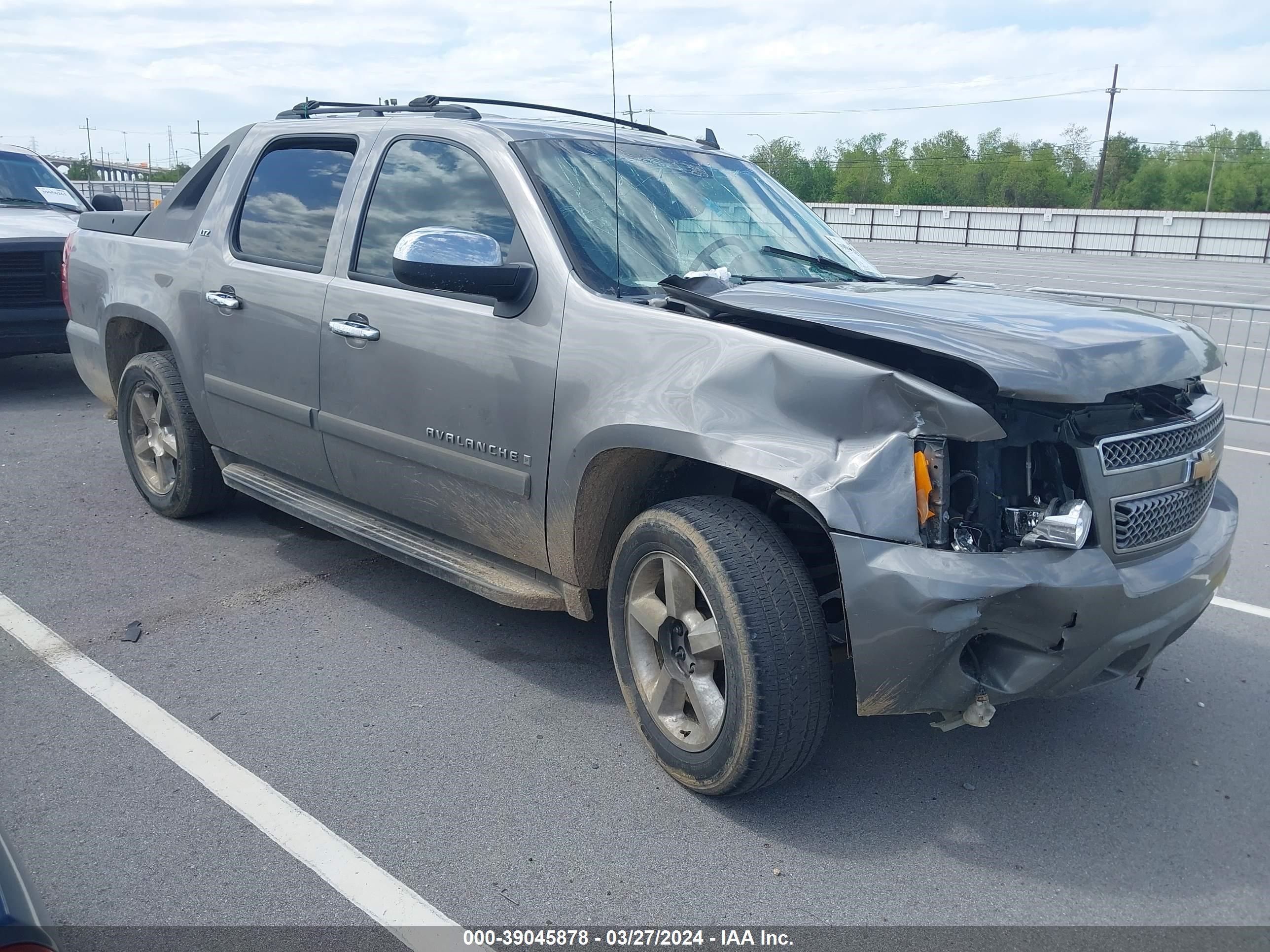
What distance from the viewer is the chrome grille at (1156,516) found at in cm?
280

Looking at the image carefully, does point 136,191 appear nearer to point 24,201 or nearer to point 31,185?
point 31,185

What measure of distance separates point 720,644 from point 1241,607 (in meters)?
2.98

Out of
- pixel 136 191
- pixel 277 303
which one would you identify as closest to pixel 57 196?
pixel 277 303

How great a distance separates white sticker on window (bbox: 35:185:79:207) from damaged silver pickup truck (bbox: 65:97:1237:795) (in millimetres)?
6241

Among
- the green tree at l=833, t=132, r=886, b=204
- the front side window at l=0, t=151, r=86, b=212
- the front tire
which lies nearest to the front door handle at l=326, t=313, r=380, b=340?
the front tire

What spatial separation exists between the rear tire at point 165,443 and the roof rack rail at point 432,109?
1410mm

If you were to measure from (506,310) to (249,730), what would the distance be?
1616 mm

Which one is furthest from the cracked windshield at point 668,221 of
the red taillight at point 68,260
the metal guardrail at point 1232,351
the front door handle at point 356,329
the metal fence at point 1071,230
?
the metal fence at point 1071,230

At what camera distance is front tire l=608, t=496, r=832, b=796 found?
9.27 feet

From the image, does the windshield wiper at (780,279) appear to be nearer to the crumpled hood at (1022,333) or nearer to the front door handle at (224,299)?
the crumpled hood at (1022,333)

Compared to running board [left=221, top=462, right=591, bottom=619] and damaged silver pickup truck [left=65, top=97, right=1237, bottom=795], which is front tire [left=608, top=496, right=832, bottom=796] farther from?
running board [left=221, top=462, right=591, bottom=619]

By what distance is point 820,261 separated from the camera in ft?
13.5

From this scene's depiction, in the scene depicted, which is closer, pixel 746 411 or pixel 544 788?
pixel 746 411

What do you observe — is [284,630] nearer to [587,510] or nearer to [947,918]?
[587,510]
